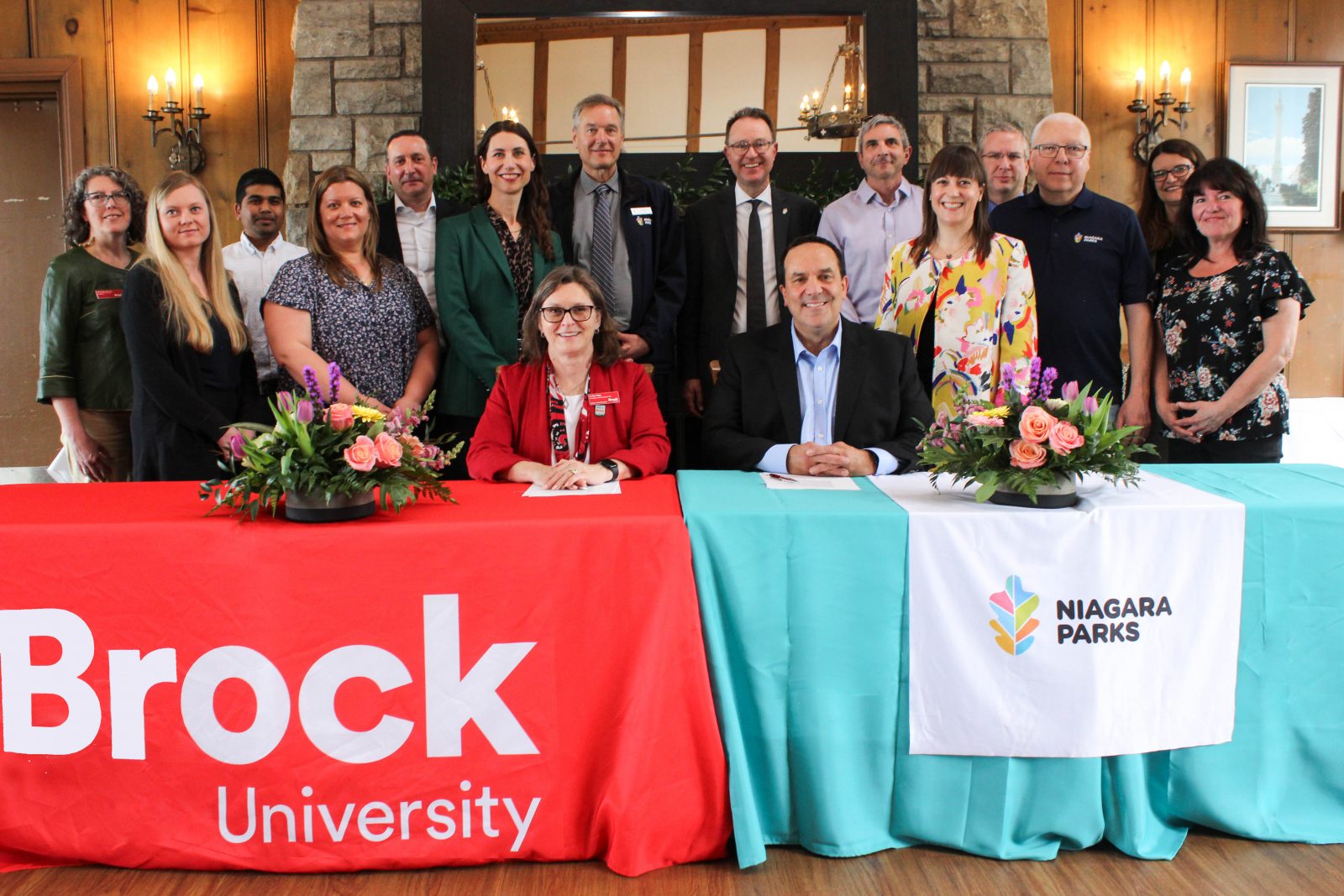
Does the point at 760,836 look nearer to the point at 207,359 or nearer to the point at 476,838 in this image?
the point at 476,838

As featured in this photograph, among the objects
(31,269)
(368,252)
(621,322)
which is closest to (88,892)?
(368,252)

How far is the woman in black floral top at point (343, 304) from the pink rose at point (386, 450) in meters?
1.03

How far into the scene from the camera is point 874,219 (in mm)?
3578

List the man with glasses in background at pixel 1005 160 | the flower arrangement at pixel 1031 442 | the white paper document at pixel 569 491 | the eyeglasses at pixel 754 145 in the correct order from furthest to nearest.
Result: the man with glasses in background at pixel 1005 160, the eyeglasses at pixel 754 145, the white paper document at pixel 569 491, the flower arrangement at pixel 1031 442

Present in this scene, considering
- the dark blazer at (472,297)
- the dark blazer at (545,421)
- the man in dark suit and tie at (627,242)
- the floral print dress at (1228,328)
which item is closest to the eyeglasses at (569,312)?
the dark blazer at (545,421)

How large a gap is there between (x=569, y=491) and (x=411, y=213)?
1735 mm

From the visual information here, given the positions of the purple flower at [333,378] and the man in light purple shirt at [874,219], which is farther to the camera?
the man in light purple shirt at [874,219]

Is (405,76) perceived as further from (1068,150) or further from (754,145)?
(1068,150)

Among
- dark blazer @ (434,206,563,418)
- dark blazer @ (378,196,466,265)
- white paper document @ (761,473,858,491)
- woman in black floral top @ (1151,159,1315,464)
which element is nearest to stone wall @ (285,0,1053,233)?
dark blazer @ (378,196,466,265)

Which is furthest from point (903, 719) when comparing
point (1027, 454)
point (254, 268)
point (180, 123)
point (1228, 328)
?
point (180, 123)

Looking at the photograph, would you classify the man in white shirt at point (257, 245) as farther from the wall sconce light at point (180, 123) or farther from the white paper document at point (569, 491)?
the wall sconce light at point (180, 123)

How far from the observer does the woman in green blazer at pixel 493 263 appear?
3285 mm

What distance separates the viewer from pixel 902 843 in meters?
2.12

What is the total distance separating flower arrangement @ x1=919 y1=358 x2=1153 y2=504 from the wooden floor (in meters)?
0.73
